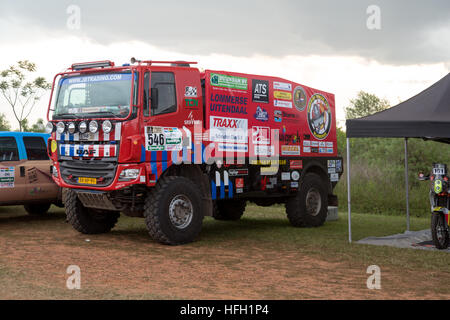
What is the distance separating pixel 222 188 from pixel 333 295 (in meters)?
4.65

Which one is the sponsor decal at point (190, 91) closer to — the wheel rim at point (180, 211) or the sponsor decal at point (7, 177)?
the wheel rim at point (180, 211)

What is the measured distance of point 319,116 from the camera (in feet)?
43.2

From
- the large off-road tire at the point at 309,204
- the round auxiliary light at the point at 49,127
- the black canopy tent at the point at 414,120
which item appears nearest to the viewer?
the black canopy tent at the point at 414,120

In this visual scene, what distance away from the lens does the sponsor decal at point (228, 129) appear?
10.5 meters

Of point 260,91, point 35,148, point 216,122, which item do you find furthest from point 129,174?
point 35,148

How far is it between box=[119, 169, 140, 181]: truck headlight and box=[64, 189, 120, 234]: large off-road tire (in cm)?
165

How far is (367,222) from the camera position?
46.6 feet

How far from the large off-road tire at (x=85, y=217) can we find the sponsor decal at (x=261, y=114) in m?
3.53

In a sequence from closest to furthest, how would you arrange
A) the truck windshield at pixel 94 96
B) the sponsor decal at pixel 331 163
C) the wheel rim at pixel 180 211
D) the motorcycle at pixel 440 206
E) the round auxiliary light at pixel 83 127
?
1. the motorcycle at pixel 440 206
2. the truck windshield at pixel 94 96
3. the round auxiliary light at pixel 83 127
4. the wheel rim at pixel 180 211
5. the sponsor decal at pixel 331 163

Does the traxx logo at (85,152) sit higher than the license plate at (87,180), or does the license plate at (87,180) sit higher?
the traxx logo at (85,152)

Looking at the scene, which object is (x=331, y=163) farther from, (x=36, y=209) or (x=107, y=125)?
(x=36, y=209)

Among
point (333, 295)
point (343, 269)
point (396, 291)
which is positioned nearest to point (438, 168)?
point (343, 269)

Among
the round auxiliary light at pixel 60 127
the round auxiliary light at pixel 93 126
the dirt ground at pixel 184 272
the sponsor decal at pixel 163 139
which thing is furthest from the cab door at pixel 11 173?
the sponsor decal at pixel 163 139
